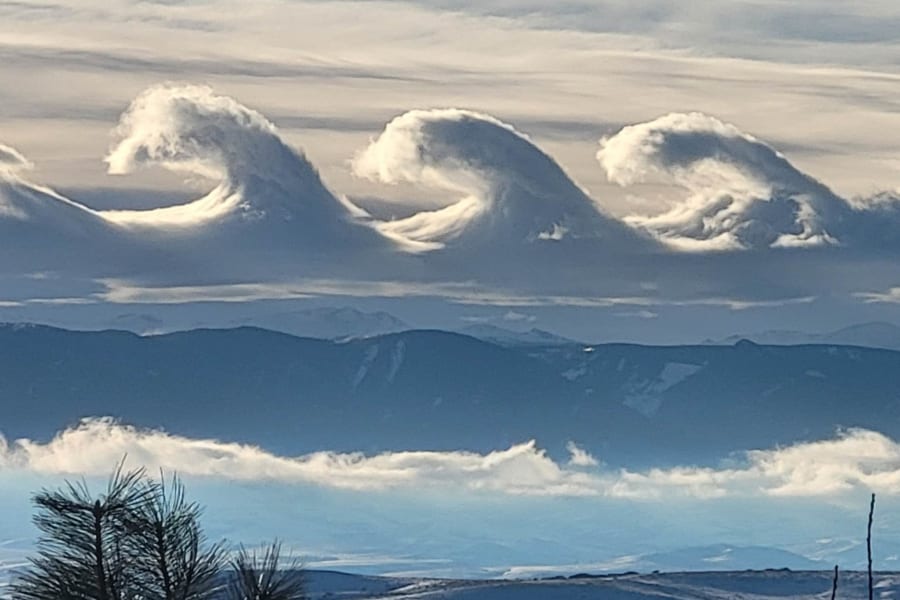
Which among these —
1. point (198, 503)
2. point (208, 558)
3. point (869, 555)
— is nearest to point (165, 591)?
point (208, 558)

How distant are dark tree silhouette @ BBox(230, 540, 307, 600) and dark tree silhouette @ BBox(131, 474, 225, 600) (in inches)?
10.5

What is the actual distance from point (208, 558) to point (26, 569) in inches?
72.5

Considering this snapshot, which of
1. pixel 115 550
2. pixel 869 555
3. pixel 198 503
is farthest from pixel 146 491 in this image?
pixel 869 555

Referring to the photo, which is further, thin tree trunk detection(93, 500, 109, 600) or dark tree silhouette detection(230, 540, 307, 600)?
dark tree silhouette detection(230, 540, 307, 600)

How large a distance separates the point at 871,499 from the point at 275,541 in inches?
258

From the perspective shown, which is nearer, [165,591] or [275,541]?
[165,591]

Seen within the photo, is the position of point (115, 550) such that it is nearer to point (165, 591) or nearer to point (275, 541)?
point (165, 591)

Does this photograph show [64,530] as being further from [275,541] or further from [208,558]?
[275,541]

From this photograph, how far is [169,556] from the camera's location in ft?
82.5

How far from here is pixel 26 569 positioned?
25.1m

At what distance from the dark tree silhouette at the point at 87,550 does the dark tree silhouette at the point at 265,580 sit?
3.43 ft

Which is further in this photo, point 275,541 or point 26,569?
point 275,541

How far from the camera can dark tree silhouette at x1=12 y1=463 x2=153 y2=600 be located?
24.6 m

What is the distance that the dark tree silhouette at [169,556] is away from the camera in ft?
82.1
